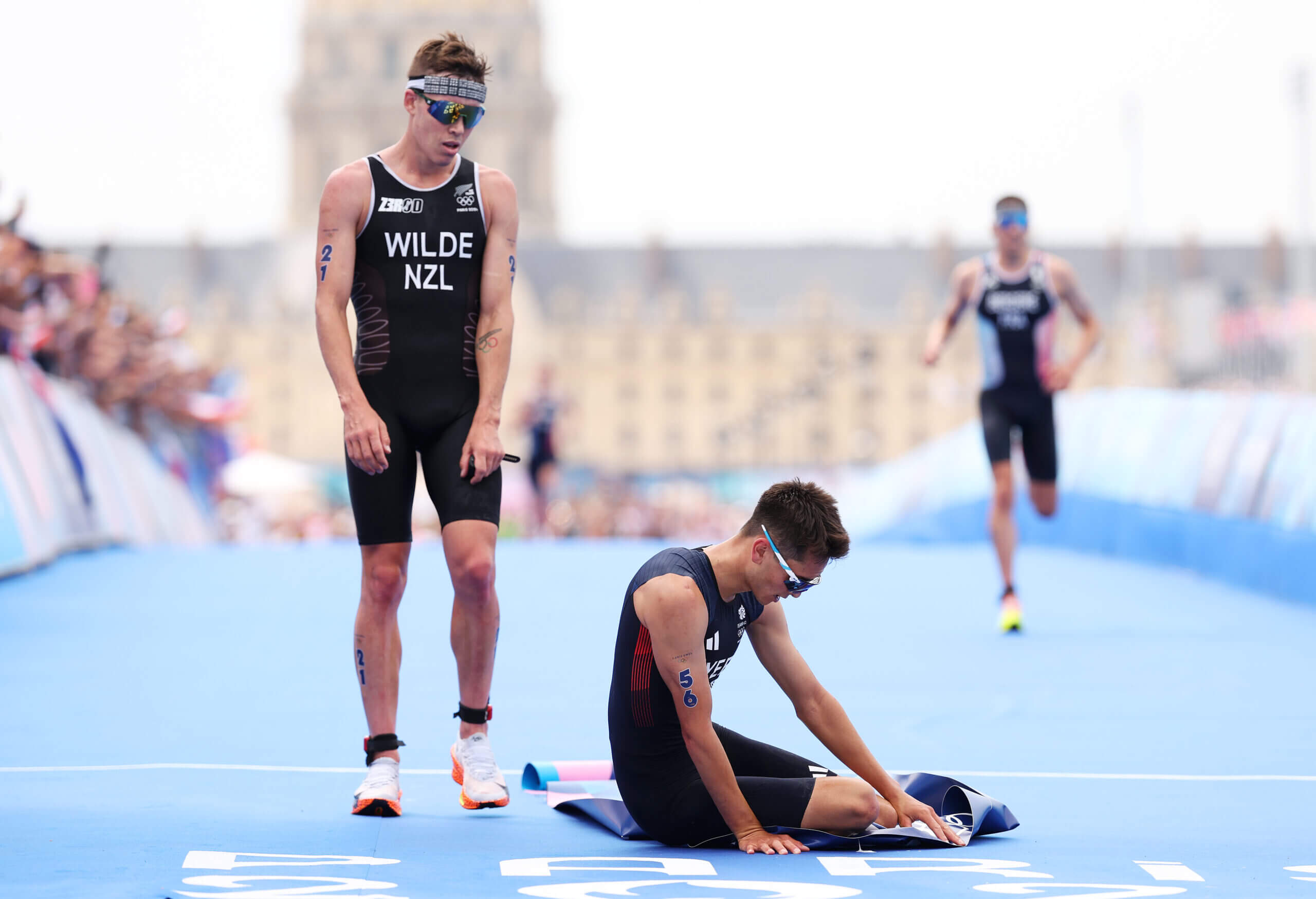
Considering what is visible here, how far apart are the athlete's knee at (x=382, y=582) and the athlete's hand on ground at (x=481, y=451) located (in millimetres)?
344

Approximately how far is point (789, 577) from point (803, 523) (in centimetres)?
15

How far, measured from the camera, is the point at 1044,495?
9.70 metres

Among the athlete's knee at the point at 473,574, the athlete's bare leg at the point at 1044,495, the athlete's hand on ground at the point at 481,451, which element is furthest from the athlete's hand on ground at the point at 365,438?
the athlete's bare leg at the point at 1044,495

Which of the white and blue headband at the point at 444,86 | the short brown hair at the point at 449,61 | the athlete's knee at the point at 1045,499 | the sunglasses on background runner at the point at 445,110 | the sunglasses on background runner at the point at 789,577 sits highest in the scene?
the short brown hair at the point at 449,61

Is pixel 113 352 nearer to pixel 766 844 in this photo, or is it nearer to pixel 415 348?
pixel 415 348

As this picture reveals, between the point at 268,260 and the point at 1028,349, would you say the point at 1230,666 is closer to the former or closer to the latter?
the point at 1028,349

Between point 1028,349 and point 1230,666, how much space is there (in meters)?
2.25

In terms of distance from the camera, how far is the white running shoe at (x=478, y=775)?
195 inches

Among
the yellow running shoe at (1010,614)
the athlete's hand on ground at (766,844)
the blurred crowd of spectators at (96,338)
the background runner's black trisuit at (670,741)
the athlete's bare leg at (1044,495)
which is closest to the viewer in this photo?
the athlete's hand on ground at (766,844)

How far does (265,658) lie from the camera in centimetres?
821

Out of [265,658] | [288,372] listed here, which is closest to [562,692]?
[265,658]

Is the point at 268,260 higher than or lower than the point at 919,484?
higher

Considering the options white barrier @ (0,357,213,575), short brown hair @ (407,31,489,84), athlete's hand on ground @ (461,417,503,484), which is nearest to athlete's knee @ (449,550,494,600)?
athlete's hand on ground @ (461,417,503,484)

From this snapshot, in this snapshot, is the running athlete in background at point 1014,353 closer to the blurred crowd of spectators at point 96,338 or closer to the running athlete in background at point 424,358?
the running athlete in background at point 424,358
